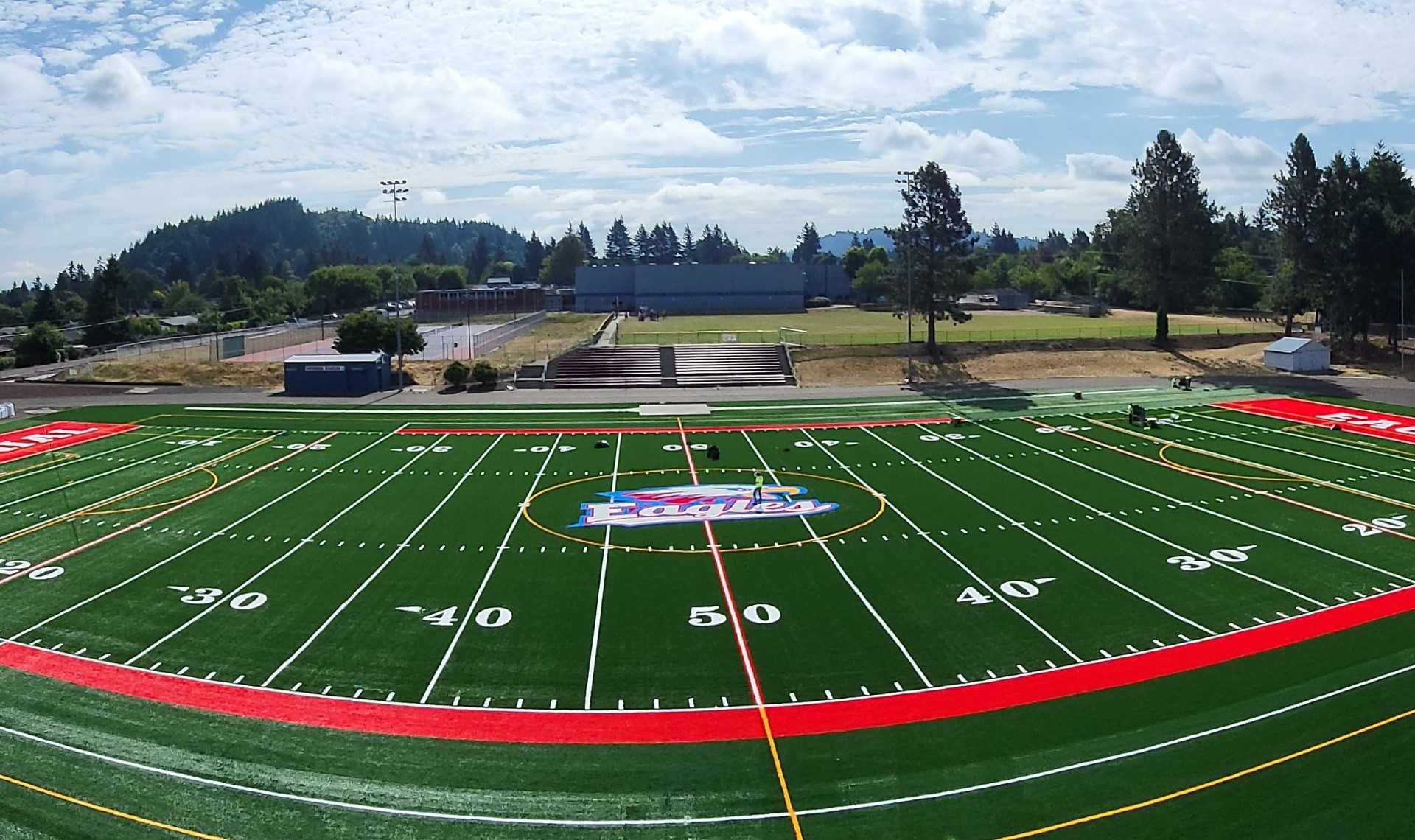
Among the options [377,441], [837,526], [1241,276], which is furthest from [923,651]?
[1241,276]

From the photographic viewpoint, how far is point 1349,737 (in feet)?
49.5

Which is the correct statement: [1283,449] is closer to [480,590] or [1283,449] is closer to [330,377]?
[480,590]

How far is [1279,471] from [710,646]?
909 inches

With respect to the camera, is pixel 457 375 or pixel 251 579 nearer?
pixel 251 579

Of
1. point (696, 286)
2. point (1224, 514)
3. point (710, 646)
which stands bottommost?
point (710, 646)

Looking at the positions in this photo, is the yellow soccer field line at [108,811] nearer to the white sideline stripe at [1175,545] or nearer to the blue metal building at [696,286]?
the white sideline stripe at [1175,545]

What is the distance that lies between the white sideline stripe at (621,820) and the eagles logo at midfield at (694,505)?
44.0 ft

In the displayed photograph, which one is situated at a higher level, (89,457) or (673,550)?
(89,457)

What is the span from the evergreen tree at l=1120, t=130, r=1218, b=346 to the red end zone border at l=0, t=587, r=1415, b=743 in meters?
53.1

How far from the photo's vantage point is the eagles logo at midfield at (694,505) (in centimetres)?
2773

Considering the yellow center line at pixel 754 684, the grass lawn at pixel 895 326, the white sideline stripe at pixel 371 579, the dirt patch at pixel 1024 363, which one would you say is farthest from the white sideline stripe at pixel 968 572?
the grass lawn at pixel 895 326

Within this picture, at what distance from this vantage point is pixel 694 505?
2911cm

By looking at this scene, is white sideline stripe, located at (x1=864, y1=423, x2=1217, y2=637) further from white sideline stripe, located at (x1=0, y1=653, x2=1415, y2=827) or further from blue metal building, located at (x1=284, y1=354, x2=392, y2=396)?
blue metal building, located at (x1=284, y1=354, x2=392, y2=396)

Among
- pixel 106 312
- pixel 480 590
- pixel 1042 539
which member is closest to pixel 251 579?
pixel 480 590
